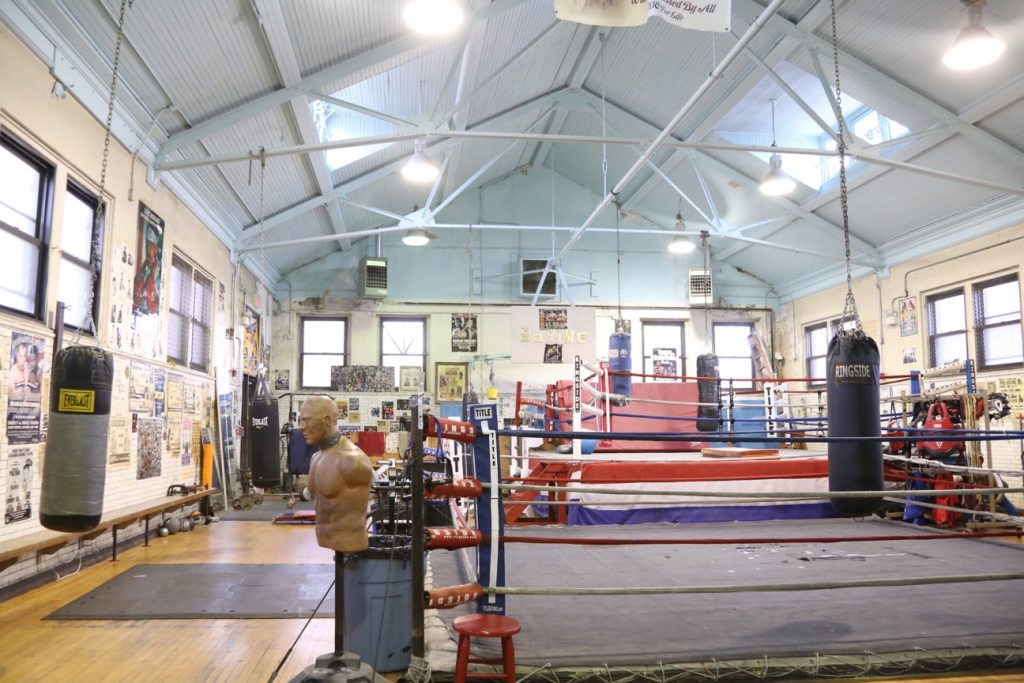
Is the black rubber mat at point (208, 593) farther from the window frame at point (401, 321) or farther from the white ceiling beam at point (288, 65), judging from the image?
the window frame at point (401, 321)

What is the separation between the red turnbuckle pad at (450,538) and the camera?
2326 millimetres

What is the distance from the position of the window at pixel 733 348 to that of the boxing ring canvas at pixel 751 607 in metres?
8.91

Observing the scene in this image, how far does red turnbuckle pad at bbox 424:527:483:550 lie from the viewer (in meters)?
2.33

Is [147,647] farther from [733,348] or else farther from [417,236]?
[733,348]

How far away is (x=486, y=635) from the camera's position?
2.11 meters

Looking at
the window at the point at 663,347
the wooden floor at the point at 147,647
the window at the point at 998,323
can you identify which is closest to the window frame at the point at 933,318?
the window at the point at 998,323

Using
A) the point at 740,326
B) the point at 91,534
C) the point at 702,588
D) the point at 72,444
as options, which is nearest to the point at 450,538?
the point at 702,588

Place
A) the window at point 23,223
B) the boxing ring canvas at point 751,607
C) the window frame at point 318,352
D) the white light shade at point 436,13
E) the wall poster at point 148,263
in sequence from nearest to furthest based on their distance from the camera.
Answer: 1. the boxing ring canvas at point 751,607
2. the window at point 23,223
3. the white light shade at point 436,13
4. the wall poster at point 148,263
5. the window frame at point 318,352

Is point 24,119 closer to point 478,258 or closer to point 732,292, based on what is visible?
point 478,258

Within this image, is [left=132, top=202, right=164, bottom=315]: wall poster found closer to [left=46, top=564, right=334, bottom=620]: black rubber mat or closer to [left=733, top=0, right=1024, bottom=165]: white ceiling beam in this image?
[left=46, top=564, right=334, bottom=620]: black rubber mat

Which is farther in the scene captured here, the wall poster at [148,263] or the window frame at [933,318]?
the window frame at [933,318]

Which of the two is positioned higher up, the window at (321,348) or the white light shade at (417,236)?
the white light shade at (417,236)

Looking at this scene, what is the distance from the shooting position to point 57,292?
475cm

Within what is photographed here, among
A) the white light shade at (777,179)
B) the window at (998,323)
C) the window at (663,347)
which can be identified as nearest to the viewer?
the white light shade at (777,179)
